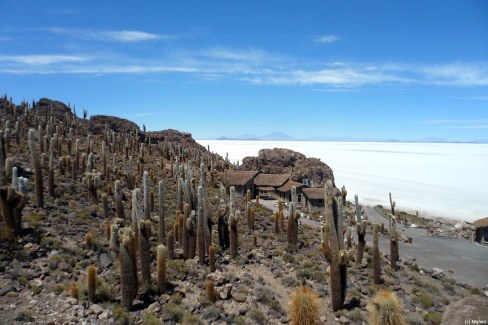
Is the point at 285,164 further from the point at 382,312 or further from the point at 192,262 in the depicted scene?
the point at 382,312

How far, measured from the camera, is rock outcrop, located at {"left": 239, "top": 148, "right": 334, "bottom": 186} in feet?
Answer: 181

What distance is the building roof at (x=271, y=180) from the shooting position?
4678 centimetres

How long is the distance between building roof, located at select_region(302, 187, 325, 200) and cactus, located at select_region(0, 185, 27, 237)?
33.1m

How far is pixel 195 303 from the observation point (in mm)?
13938

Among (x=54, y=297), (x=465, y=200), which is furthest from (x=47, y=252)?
(x=465, y=200)

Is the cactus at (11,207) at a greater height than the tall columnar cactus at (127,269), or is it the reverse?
the cactus at (11,207)

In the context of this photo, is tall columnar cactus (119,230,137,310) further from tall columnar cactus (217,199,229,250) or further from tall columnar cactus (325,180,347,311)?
tall columnar cactus (325,180,347,311)

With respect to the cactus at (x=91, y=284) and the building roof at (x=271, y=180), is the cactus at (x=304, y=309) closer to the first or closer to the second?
the cactus at (x=91, y=284)

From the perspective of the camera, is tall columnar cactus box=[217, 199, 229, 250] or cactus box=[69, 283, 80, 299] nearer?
cactus box=[69, 283, 80, 299]

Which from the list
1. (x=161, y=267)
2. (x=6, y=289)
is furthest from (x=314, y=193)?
(x=6, y=289)

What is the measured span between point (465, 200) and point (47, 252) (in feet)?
218

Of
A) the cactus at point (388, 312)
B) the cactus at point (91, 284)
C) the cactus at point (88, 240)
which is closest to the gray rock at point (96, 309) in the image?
the cactus at point (91, 284)

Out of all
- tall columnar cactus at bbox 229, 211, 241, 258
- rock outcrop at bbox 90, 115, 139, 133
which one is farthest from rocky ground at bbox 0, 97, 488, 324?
rock outcrop at bbox 90, 115, 139, 133

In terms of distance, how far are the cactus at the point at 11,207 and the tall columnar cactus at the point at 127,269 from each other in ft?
21.2
